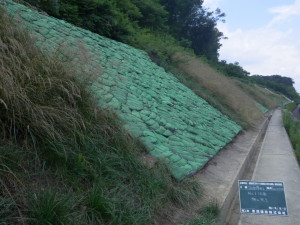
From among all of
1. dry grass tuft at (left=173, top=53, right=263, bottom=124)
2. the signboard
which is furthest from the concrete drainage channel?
dry grass tuft at (left=173, top=53, right=263, bottom=124)

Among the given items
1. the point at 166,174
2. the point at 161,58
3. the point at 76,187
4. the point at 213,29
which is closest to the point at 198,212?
the point at 166,174

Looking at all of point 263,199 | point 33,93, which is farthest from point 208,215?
point 33,93

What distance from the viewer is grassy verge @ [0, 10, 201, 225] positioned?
9.16ft

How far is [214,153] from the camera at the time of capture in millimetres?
6730

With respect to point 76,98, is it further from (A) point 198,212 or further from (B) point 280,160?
(B) point 280,160

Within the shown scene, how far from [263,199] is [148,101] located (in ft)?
13.5

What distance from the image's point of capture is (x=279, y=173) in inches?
277

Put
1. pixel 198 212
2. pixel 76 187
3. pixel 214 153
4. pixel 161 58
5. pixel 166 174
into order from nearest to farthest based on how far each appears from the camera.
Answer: pixel 76 187
pixel 198 212
pixel 166 174
pixel 214 153
pixel 161 58

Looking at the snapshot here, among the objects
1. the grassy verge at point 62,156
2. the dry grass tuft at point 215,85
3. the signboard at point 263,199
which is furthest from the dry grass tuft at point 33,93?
the dry grass tuft at point 215,85

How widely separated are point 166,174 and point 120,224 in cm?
154

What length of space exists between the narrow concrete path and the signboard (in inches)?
36.9

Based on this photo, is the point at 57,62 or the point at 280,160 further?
the point at 280,160

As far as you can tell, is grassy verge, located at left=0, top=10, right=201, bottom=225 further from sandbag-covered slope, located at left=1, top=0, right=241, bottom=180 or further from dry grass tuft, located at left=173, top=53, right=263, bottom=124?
dry grass tuft, located at left=173, top=53, right=263, bottom=124

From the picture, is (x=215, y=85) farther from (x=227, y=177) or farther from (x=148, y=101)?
(x=227, y=177)
